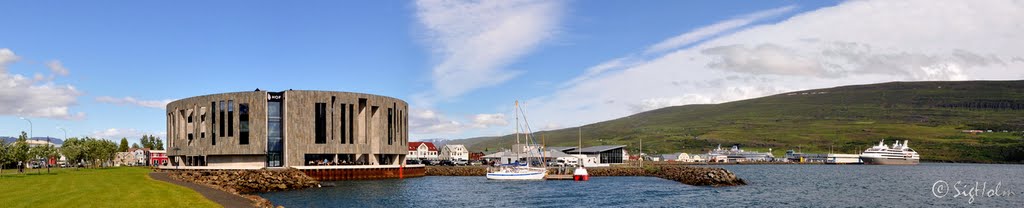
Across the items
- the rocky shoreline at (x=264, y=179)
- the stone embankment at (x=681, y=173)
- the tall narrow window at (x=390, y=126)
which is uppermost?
the tall narrow window at (x=390, y=126)

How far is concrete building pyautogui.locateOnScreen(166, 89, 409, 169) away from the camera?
11606 centimetres

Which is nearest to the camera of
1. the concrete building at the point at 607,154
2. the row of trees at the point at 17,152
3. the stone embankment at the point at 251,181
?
the stone embankment at the point at 251,181

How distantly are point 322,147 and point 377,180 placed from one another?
1129cm

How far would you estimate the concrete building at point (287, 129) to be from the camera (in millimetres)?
116062

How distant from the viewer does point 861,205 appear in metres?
71.6

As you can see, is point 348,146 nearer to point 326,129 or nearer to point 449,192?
point 326,129

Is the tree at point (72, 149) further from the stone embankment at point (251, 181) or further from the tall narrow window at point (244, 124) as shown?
Result: the stone embankment at point (251, 181)

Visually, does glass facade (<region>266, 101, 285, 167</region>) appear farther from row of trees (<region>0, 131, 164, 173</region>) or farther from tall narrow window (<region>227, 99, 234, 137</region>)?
row of trees (<region>0, 131, 164, 173</region>)

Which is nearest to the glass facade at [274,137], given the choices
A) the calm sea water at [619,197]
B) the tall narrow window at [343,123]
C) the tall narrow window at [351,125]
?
the tall narrow window at [343,123]

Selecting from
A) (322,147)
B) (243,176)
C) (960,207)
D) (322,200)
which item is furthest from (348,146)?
(960,207)

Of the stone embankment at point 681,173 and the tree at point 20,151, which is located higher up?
the tree at point 20,151

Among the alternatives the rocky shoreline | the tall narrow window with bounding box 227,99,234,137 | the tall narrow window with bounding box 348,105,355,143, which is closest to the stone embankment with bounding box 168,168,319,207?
the rocky shoreline

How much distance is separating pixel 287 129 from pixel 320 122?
5.22 metres

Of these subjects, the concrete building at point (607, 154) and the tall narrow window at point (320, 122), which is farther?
the concrete building at point (607, 154)
